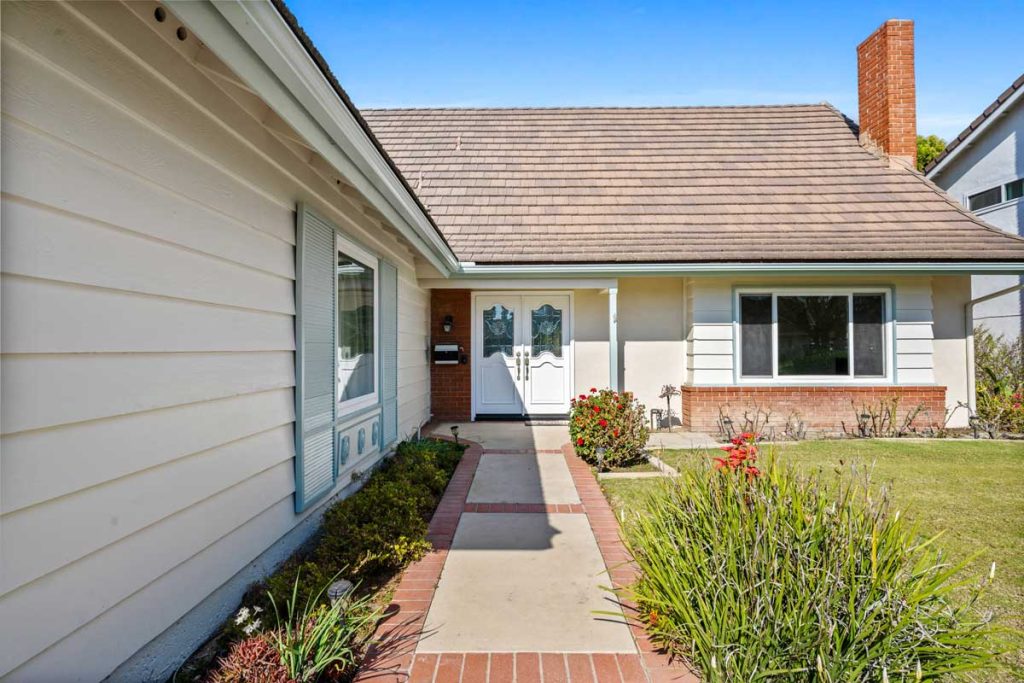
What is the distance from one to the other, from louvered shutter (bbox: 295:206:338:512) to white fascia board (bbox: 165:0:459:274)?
685 mm

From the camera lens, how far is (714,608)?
2.48 metres

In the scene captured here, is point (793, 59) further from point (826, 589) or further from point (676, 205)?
point (826, 589)

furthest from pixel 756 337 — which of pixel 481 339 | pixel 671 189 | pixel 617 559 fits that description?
pixel 617 559

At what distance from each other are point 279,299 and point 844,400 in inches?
346

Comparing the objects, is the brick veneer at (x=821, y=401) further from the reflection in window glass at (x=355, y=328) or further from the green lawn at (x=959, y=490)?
the reflection in window glass at (x=355, y=328)

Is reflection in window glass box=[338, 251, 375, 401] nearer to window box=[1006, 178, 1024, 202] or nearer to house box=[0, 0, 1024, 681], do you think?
house box=[0, 0, 1024, 681]

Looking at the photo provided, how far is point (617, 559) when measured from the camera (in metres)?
3.88

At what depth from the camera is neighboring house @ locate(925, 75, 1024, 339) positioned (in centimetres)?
1322

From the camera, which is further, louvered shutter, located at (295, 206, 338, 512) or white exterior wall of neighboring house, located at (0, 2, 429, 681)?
louvered shutter, located at (295, 206, 338, 512)

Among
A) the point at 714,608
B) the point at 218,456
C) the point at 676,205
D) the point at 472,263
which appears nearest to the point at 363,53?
the point at 472,263

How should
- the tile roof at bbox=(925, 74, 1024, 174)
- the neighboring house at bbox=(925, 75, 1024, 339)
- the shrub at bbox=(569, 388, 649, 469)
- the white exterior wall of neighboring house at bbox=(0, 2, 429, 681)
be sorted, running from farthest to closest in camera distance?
1. the neighboring house at bbox=(925, 75, 1024, 339)
2. the tile roof at bbox=(925, 74, 1024, 174)
3. the shrub at bbox=(569, 388, 649, 469)
4. the white exterior wall of neighboring house at bbox=(0, 2, 429, 681)

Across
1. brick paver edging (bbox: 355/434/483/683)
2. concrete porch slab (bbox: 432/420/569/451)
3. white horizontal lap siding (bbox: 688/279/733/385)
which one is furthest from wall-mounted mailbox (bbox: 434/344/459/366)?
brick paver edging (bbox: 355/434/483/683)

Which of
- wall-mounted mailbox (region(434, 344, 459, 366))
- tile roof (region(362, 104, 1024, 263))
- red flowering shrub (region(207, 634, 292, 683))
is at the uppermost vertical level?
tile roof (region(362, 104, 1024, 263))

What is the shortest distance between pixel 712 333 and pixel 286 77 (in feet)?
26.1
